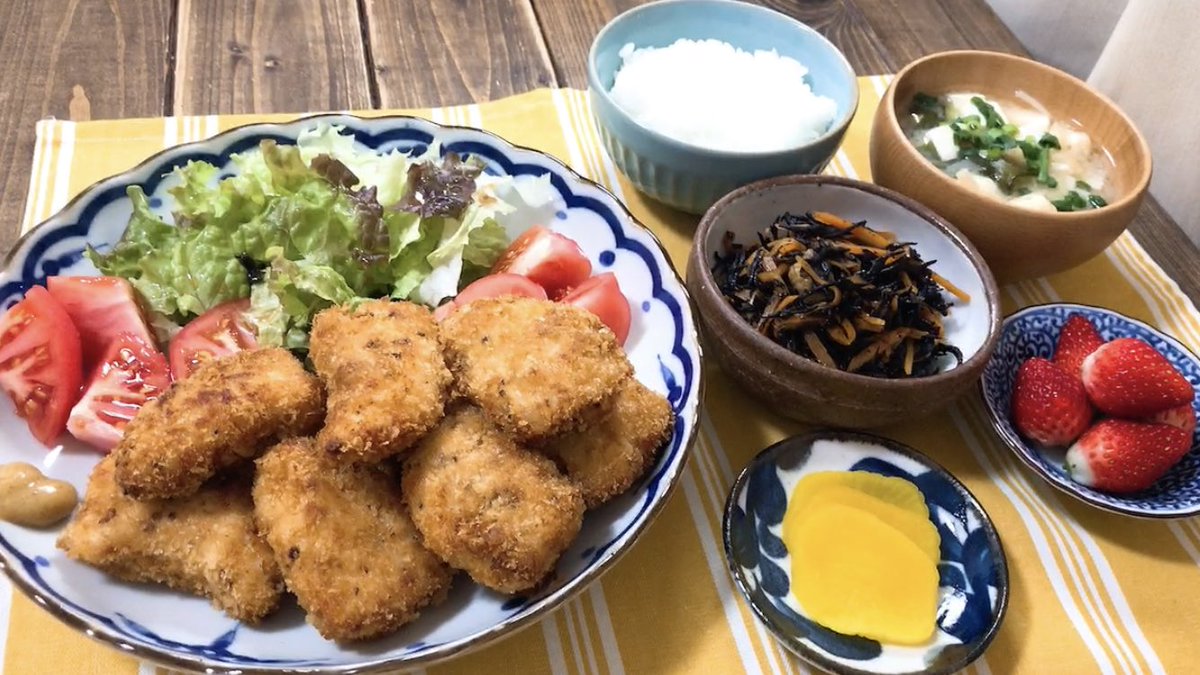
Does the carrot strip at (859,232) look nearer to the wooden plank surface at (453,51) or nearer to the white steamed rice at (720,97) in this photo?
the white steamed rice at (720,97)

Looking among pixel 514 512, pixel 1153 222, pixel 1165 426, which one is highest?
pixel 514 512

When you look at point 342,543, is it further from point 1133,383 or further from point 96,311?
point 1133,383

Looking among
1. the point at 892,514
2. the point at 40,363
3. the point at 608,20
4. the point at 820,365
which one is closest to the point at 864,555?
the point at 892,514

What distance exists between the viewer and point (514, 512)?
A: 1468mm

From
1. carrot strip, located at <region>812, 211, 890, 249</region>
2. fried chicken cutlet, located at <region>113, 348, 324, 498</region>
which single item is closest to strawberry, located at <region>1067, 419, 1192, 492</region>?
carrot strip, located at <region>812, 211, 890, 249</region>

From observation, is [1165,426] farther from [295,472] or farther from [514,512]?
[295,472]

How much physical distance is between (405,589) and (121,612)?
18.6 inches

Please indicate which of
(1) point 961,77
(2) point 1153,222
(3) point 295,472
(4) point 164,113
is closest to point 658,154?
(1) point 961,77

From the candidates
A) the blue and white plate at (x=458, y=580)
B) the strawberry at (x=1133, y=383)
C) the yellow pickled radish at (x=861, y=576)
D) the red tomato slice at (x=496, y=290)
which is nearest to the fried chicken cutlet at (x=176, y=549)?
the blue and white plate at (x=458, y=580)

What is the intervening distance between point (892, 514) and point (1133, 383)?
67cm

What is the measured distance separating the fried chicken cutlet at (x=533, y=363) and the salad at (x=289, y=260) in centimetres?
20

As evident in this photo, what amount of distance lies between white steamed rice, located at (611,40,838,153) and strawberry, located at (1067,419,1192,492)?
3.46ft

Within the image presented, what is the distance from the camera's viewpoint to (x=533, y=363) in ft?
5.31

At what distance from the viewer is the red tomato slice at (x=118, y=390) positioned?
1652 millimetres
